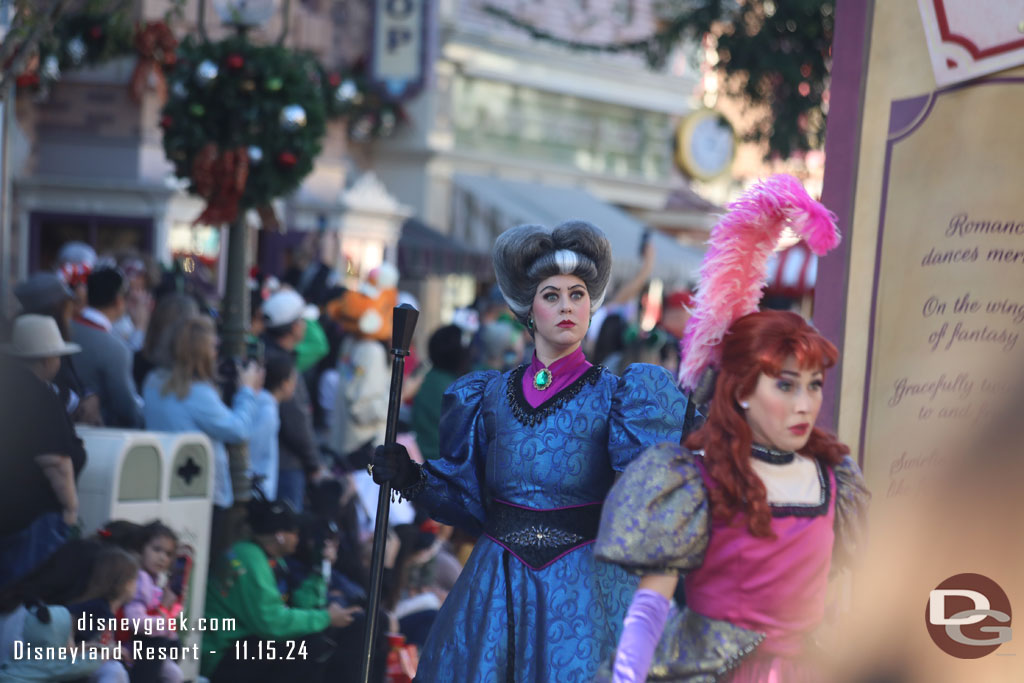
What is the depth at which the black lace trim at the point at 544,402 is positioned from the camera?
3797 millimetres

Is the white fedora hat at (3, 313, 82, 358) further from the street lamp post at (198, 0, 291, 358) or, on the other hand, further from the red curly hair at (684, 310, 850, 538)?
the red curly hair at (684, 310, 850, 538)

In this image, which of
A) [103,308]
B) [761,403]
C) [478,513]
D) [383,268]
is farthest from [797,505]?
[383,268]

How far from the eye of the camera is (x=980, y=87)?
3650mm

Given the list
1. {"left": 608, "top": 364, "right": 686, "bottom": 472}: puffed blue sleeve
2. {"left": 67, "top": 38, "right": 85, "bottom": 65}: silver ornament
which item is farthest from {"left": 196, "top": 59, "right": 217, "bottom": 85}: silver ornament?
{"left": 67, "top": 38, "right": 85, "bottom": 65}: silver ornament

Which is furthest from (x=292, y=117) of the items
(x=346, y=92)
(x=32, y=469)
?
(x=346, y=92)

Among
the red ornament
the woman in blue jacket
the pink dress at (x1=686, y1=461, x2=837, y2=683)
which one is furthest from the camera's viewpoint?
the red ornament

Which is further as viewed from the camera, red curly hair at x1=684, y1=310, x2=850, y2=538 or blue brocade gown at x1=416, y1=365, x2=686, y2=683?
blue brocade gown at x1=416, y1=365, x2=686, y2=683

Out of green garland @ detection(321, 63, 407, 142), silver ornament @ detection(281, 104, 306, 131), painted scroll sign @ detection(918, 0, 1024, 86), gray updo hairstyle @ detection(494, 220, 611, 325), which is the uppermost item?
green garland @ detection(321, 63, 407, 142)

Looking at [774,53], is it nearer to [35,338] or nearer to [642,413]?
[35,338]

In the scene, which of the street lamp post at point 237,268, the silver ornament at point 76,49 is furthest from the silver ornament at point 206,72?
the silver ornament at point 76,49

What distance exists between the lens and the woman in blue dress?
365 cm

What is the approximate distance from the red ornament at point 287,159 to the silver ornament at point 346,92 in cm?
970

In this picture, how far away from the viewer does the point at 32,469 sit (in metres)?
4.83

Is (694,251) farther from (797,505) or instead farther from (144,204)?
(797,505)
